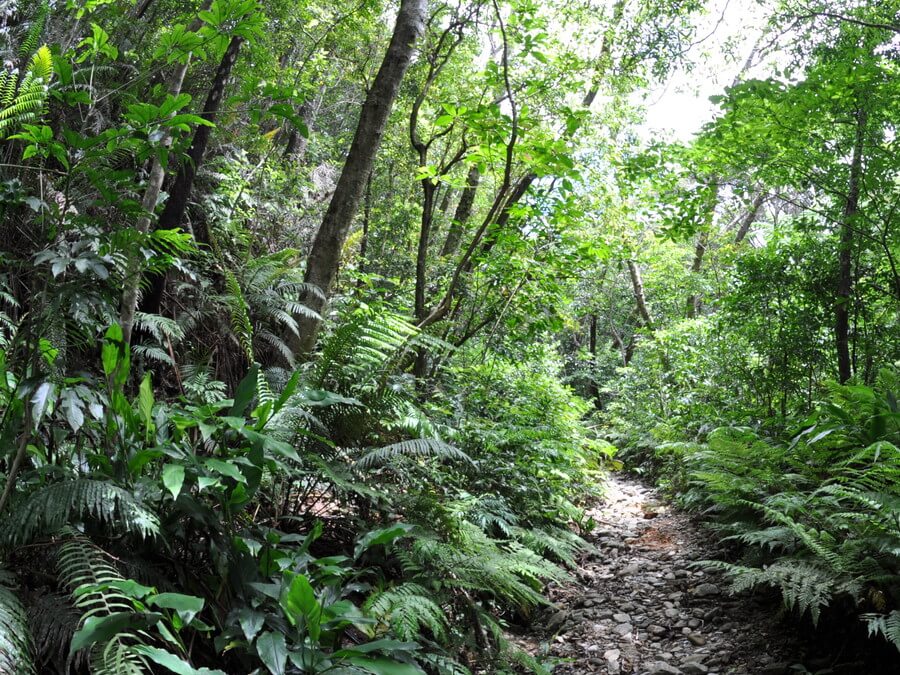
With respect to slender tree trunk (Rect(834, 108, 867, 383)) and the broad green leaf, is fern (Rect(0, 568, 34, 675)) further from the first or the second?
slender tree trunk (Rect(834, 108, 867, 383))

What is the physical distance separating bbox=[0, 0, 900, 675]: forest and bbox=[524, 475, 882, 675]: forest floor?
1.1 inches

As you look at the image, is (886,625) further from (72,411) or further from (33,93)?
(33,93)

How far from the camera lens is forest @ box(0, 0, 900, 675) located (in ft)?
6.63

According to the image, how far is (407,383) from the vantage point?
4.33 meters

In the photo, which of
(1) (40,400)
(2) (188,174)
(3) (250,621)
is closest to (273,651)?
(3) (250,621)

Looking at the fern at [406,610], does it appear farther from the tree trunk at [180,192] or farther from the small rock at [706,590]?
the tree trunk at [180,192]

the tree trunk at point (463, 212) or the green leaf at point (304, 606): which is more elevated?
the tree trunk at point (463, 212)

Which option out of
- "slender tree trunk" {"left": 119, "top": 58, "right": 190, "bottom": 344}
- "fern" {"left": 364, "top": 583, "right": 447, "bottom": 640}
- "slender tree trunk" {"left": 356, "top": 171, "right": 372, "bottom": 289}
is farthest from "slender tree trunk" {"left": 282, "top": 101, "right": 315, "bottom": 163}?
"fern" {"left": 364, "top": 583, "right": 447, "bottom": 640}

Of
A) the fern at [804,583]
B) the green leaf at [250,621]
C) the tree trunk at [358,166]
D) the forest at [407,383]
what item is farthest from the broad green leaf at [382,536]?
the tree trunk at [358,166]

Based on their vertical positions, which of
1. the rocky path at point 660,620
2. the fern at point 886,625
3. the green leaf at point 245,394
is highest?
the green leaf at point 245,394

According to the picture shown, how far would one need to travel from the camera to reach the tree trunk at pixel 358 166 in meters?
4.54

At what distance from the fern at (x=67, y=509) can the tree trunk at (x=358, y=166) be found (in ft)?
8.98

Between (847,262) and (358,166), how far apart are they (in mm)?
4537

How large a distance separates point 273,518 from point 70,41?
459 cm
